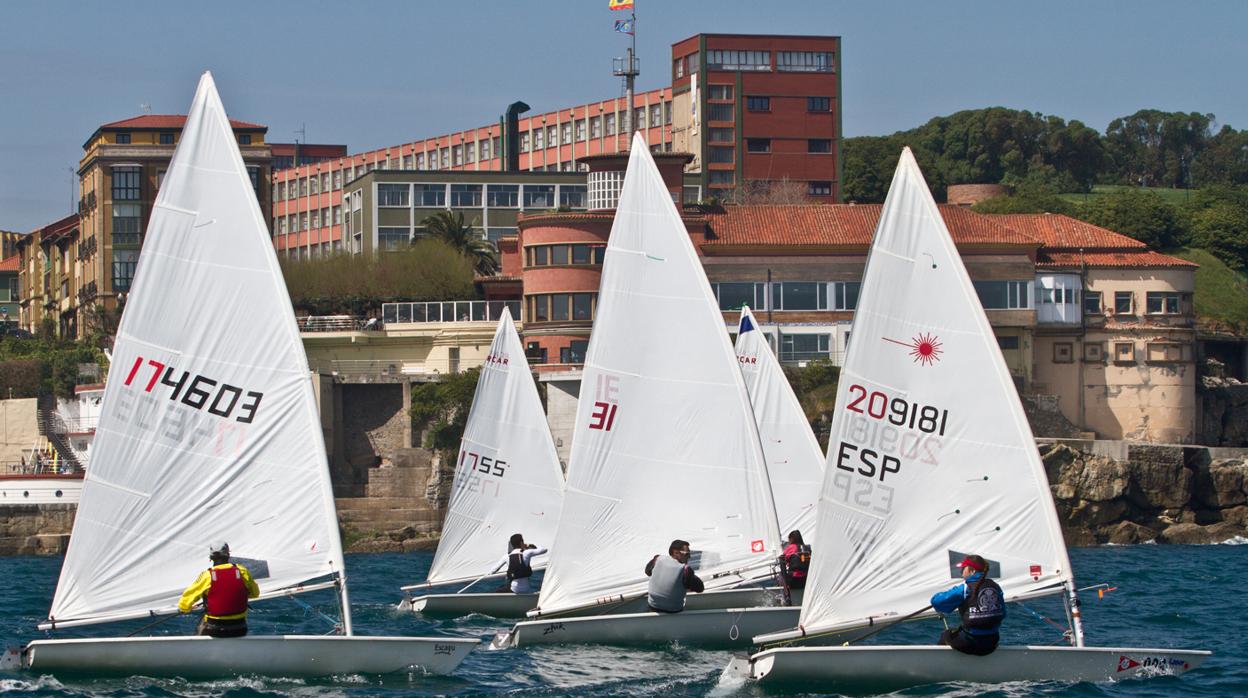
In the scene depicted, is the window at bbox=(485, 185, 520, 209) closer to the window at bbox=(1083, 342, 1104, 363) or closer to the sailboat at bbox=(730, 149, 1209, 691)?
the window at bbox=(1083, 342, 1104, 363)

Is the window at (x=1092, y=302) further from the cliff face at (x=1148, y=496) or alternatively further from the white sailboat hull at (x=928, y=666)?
the white sailboat hull at (x=928, y=666)

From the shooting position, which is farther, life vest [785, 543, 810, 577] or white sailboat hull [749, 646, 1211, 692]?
life vest [785, 543, 810, 577]

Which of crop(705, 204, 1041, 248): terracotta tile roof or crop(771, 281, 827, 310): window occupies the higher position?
crop(705, 204, 1041, 248): terracotta tile roof

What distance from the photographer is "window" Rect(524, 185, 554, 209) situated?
102 m

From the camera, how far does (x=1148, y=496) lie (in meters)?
61.3

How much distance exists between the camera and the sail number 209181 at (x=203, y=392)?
22.3m

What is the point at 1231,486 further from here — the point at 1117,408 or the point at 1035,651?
the point at 1035,651

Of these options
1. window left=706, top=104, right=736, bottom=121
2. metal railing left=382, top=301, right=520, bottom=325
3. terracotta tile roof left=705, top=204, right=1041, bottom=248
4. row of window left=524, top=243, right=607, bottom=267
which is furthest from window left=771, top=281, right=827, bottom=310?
window left=706, top=104, right=736, bottom=121

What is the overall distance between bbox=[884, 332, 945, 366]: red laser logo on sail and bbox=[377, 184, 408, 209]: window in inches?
3272

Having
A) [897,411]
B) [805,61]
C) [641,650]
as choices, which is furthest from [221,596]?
[805,61]

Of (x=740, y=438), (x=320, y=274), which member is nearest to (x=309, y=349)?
(x=320, y=274)

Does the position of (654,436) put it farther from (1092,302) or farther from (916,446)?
(1092,302)

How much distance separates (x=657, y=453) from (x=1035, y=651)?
7318 millimetres

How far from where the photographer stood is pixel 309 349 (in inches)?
2867
